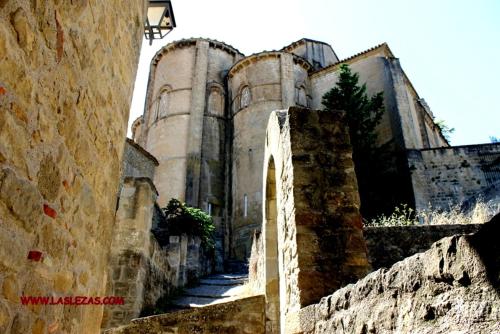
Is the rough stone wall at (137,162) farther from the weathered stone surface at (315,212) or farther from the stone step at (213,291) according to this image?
the weathered stone surface at (315,212)

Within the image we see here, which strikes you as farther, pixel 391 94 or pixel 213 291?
pixel 391 94

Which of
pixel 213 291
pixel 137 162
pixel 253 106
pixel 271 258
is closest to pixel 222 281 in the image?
pixel 213 291

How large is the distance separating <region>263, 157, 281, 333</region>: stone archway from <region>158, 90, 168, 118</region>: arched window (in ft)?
58.1

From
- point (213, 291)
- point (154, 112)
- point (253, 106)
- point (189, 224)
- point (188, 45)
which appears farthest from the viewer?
point (188, 45)

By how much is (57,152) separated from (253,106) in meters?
19.5

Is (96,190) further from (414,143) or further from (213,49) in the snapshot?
(213,49)

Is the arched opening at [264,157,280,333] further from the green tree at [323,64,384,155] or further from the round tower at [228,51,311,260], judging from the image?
the round tower at [228,51,311,260]

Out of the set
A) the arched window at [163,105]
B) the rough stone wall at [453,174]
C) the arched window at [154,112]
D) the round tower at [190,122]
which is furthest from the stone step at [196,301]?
the arched window at [154,112]

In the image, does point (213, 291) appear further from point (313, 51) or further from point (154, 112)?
point (313, 51)

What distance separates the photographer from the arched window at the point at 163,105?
23.3 metres

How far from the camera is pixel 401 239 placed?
7211 millimetres

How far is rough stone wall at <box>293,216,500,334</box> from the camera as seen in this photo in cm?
134

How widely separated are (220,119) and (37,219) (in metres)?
21.2

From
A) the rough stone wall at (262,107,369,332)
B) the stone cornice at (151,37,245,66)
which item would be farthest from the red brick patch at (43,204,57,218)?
the stone cornice at (151,37,245,66)
